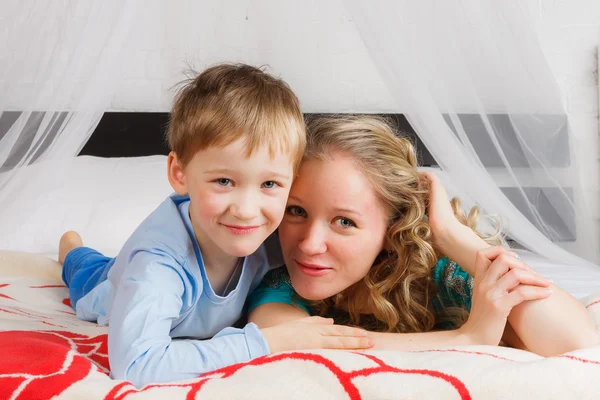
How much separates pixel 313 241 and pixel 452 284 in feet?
1.21

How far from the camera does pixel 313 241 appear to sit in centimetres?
120

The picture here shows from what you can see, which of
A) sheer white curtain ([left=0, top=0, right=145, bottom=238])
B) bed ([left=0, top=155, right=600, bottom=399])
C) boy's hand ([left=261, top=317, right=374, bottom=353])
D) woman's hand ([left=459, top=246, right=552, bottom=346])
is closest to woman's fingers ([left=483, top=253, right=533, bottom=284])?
woman's hand ([left=459, top=246, right=552, bottom=346])

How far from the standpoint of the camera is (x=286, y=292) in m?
1.33

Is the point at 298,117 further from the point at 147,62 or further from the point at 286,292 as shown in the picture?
the point at 147,62

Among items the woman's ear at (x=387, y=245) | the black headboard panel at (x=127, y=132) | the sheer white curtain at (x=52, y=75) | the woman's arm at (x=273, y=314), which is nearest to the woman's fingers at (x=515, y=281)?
the woman's ear at (x=387, y=245)

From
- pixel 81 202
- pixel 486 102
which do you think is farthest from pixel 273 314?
pixel 81 202

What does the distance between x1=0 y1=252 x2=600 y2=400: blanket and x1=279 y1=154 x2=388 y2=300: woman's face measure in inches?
10.1

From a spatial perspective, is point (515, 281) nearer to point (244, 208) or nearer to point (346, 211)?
point (346, 211)

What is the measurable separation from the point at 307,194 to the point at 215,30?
1418mm

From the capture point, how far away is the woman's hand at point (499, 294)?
3.74ft

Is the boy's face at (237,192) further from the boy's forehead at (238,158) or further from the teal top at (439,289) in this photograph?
the teal top at (439,289)

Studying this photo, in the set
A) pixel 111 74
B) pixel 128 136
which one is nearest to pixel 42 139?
pixel 111 74

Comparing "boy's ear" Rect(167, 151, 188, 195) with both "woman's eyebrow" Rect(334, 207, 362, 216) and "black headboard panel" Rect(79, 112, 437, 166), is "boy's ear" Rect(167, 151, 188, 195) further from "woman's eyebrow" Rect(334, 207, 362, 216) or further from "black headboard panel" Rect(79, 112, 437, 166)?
"black headboard panel" Rect(79, 112, 437, 166)

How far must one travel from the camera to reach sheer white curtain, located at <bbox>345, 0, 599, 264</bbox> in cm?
163
